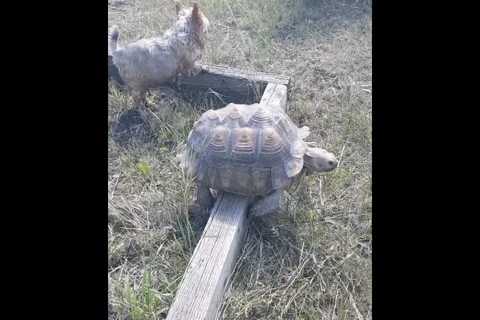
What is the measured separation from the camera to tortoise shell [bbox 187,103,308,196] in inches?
102

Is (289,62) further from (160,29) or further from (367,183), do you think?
(367,183)

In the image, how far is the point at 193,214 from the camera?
2.79m

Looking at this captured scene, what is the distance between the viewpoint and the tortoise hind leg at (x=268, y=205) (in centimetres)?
265

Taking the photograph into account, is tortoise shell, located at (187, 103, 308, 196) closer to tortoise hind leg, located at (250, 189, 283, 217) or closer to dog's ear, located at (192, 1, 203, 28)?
tortoise hind leg, located at (250, 189, 283, 217)

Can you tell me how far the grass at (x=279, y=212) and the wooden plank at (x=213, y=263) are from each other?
114mm

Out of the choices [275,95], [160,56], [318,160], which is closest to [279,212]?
[318,160]

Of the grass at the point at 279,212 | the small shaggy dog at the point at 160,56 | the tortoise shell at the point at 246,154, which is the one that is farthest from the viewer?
the small shaggy dog at the point at 160,56

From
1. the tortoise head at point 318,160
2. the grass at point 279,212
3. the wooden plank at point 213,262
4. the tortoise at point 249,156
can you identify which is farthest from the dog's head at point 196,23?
the wooden plank at point 213,262

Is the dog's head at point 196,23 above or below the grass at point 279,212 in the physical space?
above

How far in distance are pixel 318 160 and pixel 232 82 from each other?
1305 millimetres

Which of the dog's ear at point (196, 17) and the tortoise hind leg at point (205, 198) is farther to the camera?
the dog's ear at point (196, 17)

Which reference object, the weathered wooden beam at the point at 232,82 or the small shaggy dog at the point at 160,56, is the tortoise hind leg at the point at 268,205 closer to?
the weathered wooden beam at the point at 232,82
